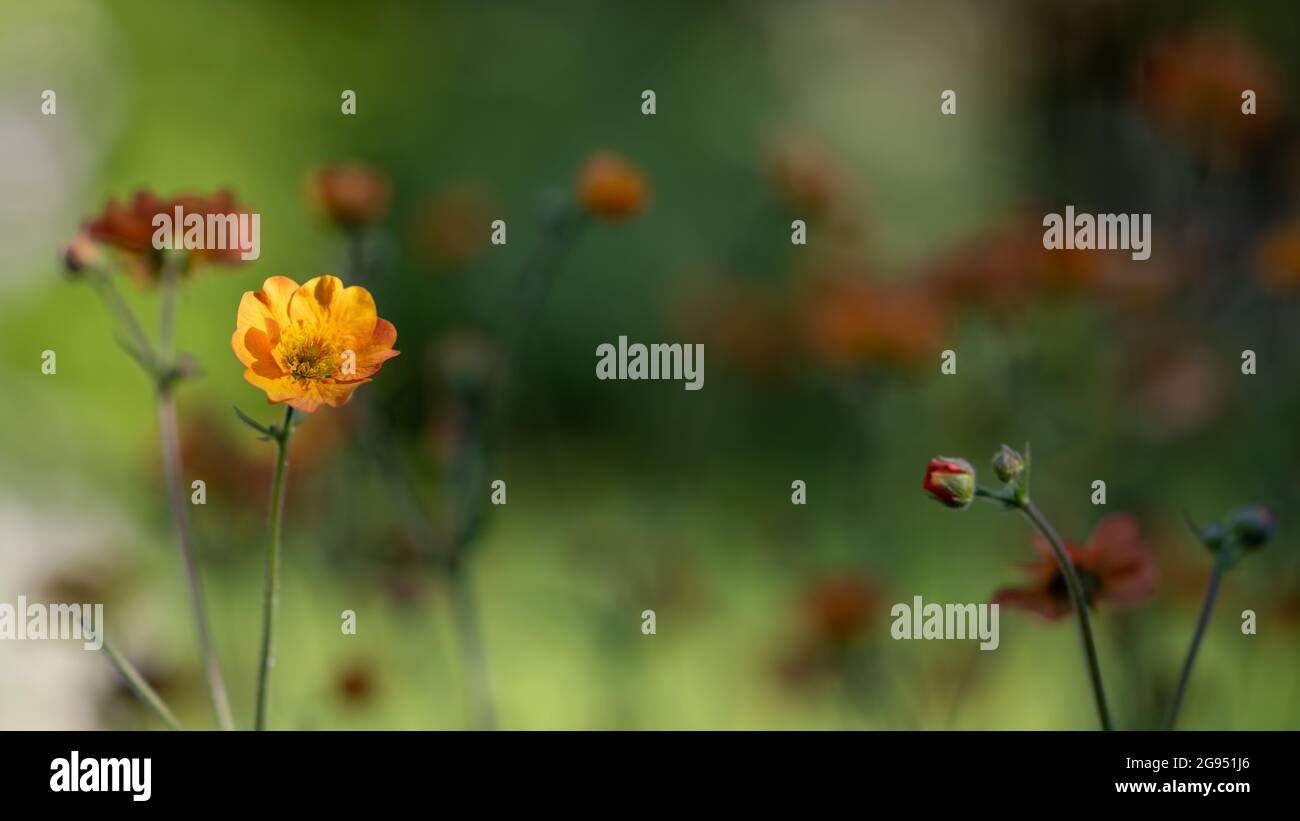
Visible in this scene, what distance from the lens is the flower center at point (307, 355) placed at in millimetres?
590

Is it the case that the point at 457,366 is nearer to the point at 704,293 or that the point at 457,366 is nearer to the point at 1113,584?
the point at 1113,584

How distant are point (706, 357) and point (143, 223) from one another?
3.76ft

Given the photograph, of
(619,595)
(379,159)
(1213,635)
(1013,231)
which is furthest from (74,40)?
(1213,635)

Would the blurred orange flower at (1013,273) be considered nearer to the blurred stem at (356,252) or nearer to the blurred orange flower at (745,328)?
the blurred orange flower at (745,328)

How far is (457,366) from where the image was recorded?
3.39 feet

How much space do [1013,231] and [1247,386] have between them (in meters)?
0.58

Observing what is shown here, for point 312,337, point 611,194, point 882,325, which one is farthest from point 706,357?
point 312,337

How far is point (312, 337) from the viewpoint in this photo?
598 millimetres

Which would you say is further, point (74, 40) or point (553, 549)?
point (74, 40)

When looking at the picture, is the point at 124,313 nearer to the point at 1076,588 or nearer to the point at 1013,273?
the point at 1076,588

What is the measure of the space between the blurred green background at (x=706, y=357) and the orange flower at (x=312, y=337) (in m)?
0.22

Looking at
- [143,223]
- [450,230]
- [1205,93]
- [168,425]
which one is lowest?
[168,425]

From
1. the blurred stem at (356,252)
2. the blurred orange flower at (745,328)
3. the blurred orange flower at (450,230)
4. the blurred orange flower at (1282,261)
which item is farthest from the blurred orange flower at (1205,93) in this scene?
the blurred stem at (356,252)

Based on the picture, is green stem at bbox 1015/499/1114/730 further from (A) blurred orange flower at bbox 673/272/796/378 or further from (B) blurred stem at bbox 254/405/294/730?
(A) blurred orange flower at bbox 673/272/796/378
